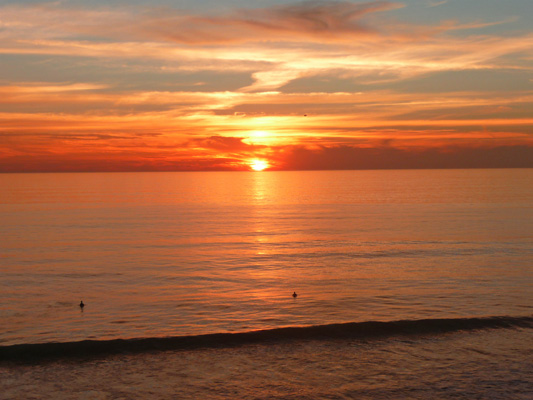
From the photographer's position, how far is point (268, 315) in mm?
26781

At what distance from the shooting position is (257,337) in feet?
73.7

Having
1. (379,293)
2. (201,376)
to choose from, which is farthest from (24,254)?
(201,376)

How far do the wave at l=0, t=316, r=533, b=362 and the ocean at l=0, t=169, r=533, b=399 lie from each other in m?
0.09

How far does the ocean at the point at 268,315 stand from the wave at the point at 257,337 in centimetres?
9

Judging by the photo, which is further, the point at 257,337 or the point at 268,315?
the point at 268,315

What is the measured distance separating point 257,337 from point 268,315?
14.2ft

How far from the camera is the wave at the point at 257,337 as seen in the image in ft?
67.1

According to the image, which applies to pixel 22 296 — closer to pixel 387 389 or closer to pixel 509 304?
pixel 387 389

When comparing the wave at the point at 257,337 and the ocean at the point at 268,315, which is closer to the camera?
the ocean at the point at 268,315

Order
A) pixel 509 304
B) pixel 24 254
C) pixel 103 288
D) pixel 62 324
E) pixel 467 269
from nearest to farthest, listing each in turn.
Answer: pixel 62 324 < pixel 509 304 < pixel 103 288 < pixel 467 269 < pixel 24 254

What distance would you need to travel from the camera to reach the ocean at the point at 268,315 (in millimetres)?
16797

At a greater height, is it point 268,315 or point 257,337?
point 257,337

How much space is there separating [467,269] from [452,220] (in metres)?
35.1

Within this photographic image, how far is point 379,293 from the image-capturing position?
3161 cm
